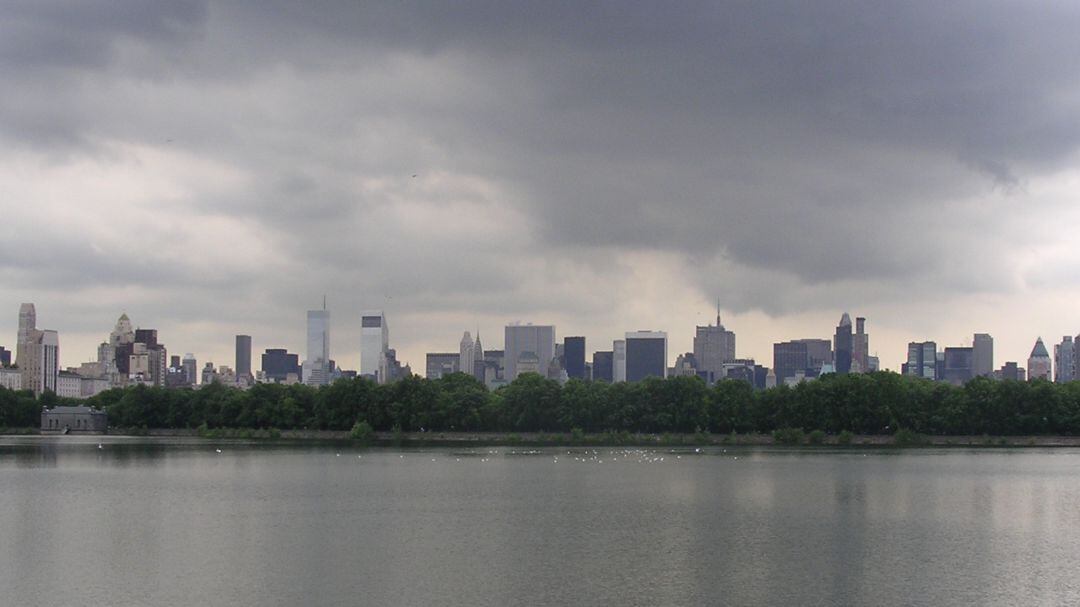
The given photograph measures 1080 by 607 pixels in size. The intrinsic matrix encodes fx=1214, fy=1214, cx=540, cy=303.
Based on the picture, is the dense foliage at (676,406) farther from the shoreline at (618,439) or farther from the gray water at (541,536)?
the gray water at (541,536)

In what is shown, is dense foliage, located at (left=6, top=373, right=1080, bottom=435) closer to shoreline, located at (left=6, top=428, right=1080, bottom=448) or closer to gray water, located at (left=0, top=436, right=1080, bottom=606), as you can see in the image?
shoreline, located at (left=6, top=428, right=1080, bottom=448)

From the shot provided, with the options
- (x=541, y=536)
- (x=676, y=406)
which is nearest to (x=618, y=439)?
(x=676, y=406)

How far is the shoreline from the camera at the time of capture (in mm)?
156875

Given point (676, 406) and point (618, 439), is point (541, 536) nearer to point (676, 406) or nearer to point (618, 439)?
point (618, 439)

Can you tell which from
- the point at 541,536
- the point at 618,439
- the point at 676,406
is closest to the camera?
the point at 541,536

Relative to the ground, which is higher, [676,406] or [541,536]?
[676,406]

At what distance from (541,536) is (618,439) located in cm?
11199

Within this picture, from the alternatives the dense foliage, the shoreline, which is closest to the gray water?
the shoreline

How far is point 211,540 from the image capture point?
56719 millimetres

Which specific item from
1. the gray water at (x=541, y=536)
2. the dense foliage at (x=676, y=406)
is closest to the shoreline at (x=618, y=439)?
the dense foliage at (x=676, y=406)

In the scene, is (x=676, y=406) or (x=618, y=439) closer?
(x=618, y=439)

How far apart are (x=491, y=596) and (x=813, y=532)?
2247cm

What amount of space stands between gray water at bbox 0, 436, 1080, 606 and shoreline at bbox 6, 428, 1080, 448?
53096 millimetres

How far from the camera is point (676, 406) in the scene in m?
170
